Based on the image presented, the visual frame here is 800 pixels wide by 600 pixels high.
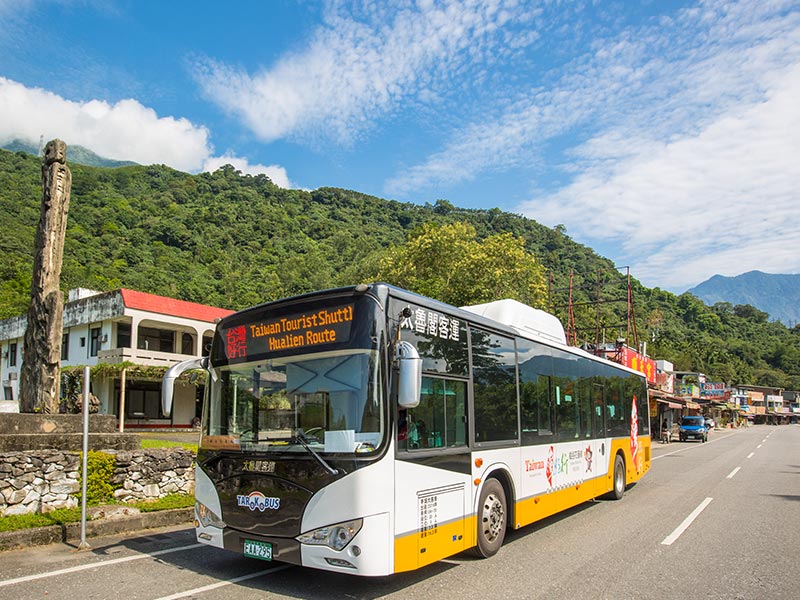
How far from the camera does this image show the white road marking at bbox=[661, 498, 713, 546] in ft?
26.8

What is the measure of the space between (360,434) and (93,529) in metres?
4.80

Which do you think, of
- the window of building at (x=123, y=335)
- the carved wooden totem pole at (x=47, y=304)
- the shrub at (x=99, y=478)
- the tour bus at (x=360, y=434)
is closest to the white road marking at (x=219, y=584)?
the tour bus at (x=360, y=434)

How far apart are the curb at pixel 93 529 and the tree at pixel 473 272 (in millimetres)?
21441

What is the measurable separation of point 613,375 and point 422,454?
7732 millimetres

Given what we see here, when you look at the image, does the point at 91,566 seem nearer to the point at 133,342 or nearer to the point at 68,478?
the point at 68,478

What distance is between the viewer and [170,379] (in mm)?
6602

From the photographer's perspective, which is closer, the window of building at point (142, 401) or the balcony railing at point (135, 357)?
the balcony railing at point (135, 357)

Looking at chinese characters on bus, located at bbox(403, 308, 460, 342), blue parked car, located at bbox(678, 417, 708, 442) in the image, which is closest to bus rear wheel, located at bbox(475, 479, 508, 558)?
chinese characters on bus, located at bbox(403, 308, 460, 342)

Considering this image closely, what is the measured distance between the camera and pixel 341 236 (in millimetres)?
78438

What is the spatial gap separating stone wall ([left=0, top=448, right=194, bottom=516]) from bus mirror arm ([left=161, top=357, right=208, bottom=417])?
306 cm

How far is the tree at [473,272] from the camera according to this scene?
30281 mm

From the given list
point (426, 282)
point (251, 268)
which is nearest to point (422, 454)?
point (426, 282)

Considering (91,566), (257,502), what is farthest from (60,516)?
(257,502)

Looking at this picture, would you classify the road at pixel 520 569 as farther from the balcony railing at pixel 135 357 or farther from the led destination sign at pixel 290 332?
the balcony railing at pixel 135 357
